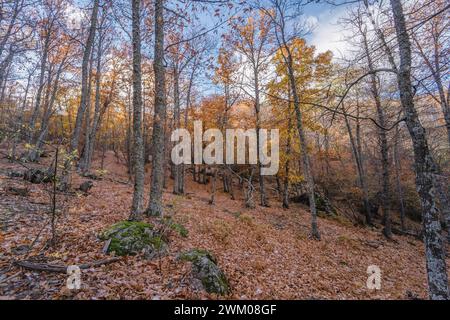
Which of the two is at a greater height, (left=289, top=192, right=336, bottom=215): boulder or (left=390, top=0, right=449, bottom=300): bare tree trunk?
(left=390, top=0, right=449, bottom=300): bare tree trunk

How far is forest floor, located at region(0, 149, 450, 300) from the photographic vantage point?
3529mm

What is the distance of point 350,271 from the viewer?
22.9 feet

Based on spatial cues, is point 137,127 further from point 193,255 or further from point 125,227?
point 193,255

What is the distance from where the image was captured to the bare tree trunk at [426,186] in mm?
3893

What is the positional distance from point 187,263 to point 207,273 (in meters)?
0.49

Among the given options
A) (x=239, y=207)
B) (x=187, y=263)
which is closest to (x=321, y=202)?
(x=239, y=207)

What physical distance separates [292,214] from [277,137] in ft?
17.2

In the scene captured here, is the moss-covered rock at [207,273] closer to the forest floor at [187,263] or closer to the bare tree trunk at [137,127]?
the forest floor at [187,263]

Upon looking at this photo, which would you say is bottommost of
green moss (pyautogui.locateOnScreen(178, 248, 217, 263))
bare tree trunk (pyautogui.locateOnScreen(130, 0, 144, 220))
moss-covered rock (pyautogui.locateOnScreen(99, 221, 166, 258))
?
green moss (pyautogui.locateOnScreen(178, 248, 217, 263))

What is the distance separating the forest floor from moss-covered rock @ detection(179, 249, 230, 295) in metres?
0.17

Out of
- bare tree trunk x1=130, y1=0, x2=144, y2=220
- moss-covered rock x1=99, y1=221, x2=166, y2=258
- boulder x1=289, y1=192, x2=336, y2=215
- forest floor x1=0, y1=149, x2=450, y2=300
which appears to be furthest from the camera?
boulder x1=289, y1=192, x2=336, y2=215

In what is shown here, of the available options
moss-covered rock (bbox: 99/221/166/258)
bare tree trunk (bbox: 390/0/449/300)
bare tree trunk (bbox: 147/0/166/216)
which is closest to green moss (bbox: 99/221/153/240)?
moss-covered rock (bbox: 99/221/166/258)

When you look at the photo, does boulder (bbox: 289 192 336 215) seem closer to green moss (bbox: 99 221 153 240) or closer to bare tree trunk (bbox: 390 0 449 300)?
bare tree trunk (bbox: 390 0 449 300)

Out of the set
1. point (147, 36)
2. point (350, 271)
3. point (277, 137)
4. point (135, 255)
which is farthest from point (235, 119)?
point (135, 255)
